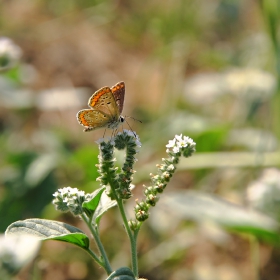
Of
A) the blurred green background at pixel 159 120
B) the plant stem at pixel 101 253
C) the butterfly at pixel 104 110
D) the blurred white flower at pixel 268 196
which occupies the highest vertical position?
the blurred green background at pixel 159 120

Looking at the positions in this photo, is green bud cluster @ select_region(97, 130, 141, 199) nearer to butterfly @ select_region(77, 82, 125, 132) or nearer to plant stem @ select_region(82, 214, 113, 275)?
plant stem @ select_region(82, 214, 113, 275)

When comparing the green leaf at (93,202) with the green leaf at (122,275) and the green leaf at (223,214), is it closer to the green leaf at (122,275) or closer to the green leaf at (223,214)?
the green leaf at (122,275)

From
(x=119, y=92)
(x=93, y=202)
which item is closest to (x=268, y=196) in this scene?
(x=119, y=92)

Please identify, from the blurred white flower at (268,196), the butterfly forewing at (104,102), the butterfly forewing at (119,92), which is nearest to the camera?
the butterfly forewing at (104,102)

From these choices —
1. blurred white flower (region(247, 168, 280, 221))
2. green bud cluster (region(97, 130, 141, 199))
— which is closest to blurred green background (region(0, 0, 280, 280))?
blurred white flower (region(247, 168, 280, 221))

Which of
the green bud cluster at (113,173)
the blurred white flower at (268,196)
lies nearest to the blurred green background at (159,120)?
the blurred white flower at (268,196)

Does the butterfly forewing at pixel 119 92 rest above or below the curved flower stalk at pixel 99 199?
above

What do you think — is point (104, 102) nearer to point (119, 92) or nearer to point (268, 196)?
point (119, 92)
